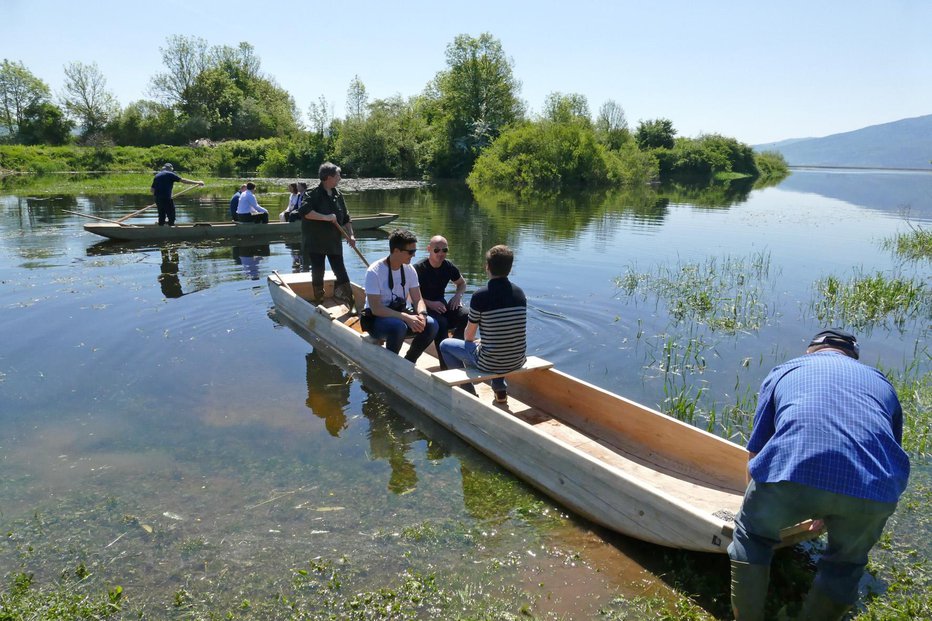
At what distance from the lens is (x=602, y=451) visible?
16.8ft

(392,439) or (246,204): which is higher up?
(246,204)

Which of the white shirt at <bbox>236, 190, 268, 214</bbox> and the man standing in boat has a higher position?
the white shirt at <bbox>236, 190, 268, 214</bbox>

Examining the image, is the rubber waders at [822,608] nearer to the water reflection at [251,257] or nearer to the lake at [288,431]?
the lake at [288,431]

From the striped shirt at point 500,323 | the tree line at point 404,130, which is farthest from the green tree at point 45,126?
the striped shirt at point 500,323

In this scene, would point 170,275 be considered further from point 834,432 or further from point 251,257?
point 834,432

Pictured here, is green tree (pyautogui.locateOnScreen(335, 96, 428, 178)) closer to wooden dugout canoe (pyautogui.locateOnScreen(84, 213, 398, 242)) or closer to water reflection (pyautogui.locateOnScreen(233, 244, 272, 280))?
wooden dugout canoe (pyautogui.locateOnScreen(84, 213, 398, 242))

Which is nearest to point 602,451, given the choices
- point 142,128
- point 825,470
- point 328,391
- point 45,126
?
point 825,470

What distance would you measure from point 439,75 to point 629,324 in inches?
2216

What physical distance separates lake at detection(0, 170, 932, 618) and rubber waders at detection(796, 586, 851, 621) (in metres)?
0.61

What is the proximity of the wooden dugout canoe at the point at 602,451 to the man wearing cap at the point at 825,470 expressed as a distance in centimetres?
31

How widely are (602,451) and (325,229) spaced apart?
19.3 feet

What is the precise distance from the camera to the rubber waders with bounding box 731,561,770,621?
3.25 m

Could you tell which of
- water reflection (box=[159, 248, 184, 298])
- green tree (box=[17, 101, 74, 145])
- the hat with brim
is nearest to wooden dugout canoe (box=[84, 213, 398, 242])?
water reflection (box=[159, 248, 184, 298])

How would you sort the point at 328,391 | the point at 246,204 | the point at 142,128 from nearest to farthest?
the point at 328,391 → the point at 246,204 → the point at 142,128
